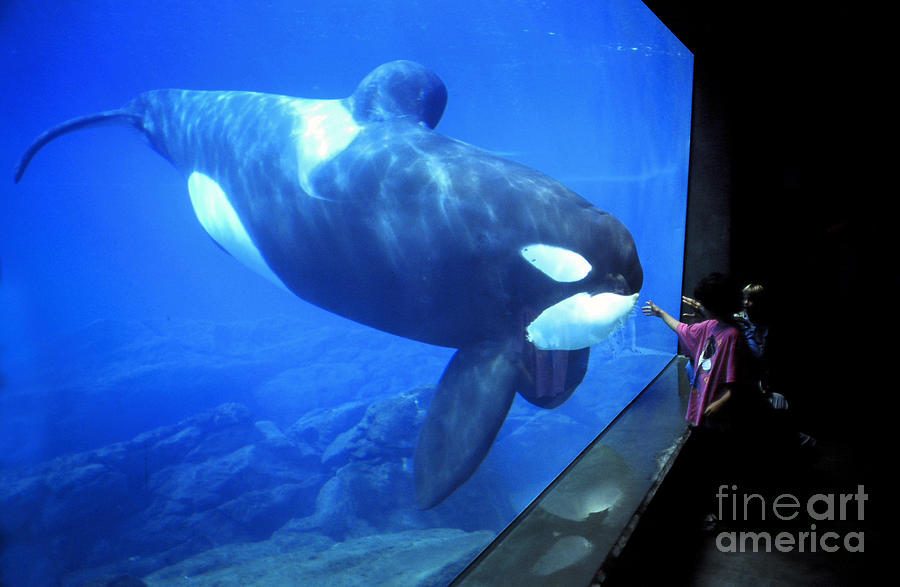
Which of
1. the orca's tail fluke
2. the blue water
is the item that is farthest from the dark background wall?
the orca's tail fluke

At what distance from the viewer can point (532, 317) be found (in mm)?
3486

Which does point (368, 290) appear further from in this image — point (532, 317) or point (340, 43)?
point (340, 43)

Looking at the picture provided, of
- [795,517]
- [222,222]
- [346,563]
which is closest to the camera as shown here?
[346,563]

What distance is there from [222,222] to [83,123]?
2267 millimetres

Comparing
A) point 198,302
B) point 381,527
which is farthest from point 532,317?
point 198,302

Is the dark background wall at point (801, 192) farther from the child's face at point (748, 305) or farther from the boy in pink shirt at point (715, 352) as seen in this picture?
the boy in pink shirt at point (715, 352)

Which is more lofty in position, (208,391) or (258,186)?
(258,186)

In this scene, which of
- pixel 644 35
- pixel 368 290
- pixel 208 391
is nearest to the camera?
pixel 368 290

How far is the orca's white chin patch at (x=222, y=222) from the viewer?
468 cm

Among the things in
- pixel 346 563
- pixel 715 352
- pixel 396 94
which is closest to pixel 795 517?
pixel 715 352

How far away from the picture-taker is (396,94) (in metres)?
4.09

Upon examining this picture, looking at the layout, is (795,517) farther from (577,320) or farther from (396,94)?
(396,94)

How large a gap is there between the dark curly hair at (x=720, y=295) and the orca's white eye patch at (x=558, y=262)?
2.43ft

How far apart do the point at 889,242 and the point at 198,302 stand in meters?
43.1
